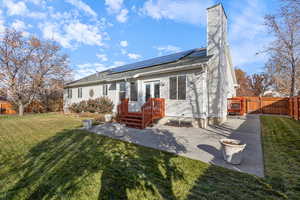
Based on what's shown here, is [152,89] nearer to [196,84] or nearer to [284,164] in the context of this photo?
[196,84]

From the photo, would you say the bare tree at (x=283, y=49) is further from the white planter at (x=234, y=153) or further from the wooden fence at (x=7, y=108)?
the wooden fence at (x=7, y=108)

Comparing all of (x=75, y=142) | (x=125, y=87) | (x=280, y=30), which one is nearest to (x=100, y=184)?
(x=75, y=142)

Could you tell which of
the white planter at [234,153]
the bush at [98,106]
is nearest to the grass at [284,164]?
the white planter at [234,153]

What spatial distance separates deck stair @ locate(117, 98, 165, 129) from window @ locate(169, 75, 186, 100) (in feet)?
2.66

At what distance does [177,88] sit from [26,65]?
15.8 m

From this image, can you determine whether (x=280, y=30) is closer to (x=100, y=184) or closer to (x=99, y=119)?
(x=99, y=119)

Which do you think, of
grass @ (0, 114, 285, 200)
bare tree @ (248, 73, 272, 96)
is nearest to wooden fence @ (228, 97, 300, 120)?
grass @ (0, 114, 285, 200)

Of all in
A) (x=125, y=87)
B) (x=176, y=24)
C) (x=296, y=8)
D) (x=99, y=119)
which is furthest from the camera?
(x=176, y=24)

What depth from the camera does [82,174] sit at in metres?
2.88

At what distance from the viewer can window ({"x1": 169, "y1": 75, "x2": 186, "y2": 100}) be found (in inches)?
315

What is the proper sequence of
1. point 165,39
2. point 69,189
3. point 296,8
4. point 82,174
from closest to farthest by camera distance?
point 69,189
point 82,174
point 296,8
point 165,39

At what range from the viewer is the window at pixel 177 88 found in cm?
801

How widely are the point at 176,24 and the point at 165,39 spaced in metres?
2.54

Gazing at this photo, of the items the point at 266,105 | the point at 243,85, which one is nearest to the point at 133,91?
the point at 266,105
